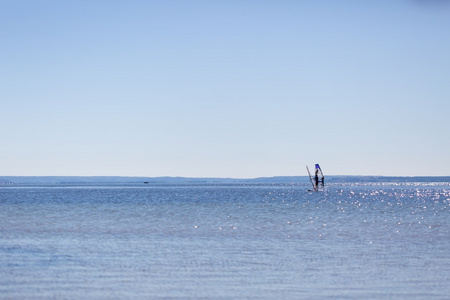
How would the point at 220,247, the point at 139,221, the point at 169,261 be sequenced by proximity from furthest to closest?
the point at 139,221, the point at 220,247, the point at 169,261

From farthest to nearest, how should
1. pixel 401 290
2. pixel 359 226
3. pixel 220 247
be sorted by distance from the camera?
pixel 359 226 → pixel 220 247 → pixel 401 290

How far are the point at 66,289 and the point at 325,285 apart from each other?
753 centimetres

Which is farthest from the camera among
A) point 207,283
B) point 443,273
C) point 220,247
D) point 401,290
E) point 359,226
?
point 359,226

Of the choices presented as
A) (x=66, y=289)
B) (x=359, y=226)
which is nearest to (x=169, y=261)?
(x=66, y=289)

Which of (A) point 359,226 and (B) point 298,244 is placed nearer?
(B) point 298,244

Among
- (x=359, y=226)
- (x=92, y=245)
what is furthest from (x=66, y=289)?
(x=359, y=226)

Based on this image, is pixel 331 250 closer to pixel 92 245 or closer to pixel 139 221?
pixel 92 245

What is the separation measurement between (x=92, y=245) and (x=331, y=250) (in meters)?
11.0

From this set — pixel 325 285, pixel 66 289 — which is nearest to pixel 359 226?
pixel 325 285

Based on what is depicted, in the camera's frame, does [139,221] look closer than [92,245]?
No

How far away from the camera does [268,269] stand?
2175 centimetres

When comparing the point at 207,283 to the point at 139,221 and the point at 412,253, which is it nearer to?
the point at 412,253

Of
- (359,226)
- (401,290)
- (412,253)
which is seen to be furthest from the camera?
(359,226)

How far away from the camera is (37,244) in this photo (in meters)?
30.1
